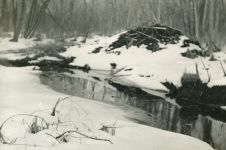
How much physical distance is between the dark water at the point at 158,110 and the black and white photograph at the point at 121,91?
0.02 metres

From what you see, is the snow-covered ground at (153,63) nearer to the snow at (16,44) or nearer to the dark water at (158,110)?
the dark water at (158,110)

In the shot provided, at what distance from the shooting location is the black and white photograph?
17.0ft

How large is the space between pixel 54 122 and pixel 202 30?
13293mm

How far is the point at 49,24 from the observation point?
88.3 ft

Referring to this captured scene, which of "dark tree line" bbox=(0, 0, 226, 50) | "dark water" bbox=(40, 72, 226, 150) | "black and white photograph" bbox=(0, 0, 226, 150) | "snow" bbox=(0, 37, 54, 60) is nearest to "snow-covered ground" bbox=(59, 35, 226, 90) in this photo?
"black and white photograph" bbox=(0, 0, 226, 150)

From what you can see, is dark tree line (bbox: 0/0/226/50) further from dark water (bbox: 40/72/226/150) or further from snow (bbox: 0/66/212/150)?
snow (bbox: 0/66/212/150)

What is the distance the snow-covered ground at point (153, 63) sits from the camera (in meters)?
12.2

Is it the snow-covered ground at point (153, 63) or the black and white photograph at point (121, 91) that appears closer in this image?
the black and white photograph at point (121, 91)

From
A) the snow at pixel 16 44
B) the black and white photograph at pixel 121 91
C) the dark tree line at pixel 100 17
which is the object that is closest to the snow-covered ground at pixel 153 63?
the black and white photograph at pixel 121 91

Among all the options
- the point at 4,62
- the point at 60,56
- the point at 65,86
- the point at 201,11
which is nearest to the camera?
the point at 65,86

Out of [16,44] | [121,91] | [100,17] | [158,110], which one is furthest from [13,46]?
[158,110]

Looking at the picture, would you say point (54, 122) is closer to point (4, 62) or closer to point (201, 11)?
point (4, 62)

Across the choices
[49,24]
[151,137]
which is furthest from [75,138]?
[49,24]

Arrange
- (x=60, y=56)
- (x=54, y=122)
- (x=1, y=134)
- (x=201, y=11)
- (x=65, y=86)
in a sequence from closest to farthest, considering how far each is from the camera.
Answer: (x=1, y=134) → (x=54, y=122) → (x=65, y=86) → (x=60, y=56) → (x=201, y=11)
